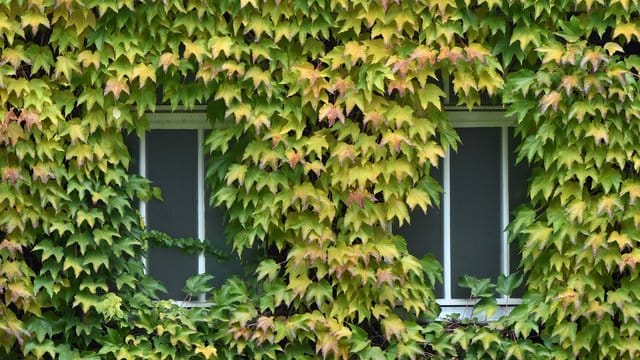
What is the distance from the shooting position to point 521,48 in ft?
16.1

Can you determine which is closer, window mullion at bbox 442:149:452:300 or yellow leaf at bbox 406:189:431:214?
yellow leaf at bbox 406:189:431:214

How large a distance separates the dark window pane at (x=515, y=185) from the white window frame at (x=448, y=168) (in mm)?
39

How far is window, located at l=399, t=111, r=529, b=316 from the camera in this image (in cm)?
526

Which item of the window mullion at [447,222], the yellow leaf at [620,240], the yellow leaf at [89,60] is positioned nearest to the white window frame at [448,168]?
the window mullion at [447,222]

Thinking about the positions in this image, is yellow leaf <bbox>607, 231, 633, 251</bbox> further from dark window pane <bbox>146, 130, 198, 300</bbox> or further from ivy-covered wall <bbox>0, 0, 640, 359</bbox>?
dark window pane <bbox>146, 130, 198, 300</bbox>

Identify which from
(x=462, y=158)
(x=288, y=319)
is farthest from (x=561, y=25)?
(x=288, y=319)

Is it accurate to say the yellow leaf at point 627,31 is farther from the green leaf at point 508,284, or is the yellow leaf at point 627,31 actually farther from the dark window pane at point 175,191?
the dark window pane at point 175,191

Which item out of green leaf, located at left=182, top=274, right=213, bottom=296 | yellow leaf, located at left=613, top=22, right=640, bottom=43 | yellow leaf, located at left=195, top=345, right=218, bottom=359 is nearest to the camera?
yellow leaf, located at left=613, top=22, right=640, bottom=43

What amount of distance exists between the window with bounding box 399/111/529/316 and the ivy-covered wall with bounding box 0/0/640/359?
221mm

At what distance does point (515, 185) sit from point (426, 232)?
53 cm

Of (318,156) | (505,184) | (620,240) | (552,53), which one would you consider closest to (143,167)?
(318,156)

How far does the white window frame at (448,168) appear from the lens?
5195mm

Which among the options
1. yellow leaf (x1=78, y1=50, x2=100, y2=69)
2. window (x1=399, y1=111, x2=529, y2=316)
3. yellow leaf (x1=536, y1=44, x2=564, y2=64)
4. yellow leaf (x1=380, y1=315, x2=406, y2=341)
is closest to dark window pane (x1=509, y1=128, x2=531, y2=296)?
window (x1=399, y1=111, x2=529, y2=316)

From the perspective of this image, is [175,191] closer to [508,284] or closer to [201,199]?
[201,199]
